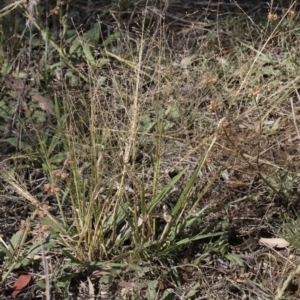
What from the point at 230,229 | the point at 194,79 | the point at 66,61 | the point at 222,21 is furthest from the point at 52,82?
the point at 230,229

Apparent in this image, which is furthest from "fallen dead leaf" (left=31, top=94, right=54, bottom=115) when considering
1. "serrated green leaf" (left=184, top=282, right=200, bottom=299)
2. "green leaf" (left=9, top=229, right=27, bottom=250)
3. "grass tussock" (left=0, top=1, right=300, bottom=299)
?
"serrated green leaf" (left=184, top=282, right=200, bottom=299)

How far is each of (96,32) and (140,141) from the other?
963 mm

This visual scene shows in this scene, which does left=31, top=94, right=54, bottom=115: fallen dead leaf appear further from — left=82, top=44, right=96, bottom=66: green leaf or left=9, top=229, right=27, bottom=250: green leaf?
left=9, top=229, right=27, bottom=250: green leaf

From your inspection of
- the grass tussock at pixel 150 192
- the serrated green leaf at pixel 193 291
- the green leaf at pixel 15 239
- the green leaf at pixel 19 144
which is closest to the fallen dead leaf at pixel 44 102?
the grass tussock at pixel 150 192

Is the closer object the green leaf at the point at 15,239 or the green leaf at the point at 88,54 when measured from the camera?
the green leaf at the point at 15,239

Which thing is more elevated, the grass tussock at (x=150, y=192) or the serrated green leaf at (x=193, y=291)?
the grass tussock at (x=150, y=192)

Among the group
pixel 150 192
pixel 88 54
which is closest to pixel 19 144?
pixel 150 192

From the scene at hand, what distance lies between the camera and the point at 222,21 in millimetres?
3205

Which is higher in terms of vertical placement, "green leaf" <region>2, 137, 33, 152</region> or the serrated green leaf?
"green leaf" <region>2, 137, 33, 152</region>

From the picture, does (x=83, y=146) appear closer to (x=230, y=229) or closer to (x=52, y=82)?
(x=230, y=229)

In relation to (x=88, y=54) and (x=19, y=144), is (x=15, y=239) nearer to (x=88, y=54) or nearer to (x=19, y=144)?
(x=19, y=144)

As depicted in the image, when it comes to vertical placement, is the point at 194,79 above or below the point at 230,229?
above

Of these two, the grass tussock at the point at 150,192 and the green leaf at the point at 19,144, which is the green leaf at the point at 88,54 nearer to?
the grass tussock at the point at 150,192

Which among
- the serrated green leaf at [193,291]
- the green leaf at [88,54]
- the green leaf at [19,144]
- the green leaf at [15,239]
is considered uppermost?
the green leaf at [88,54]
